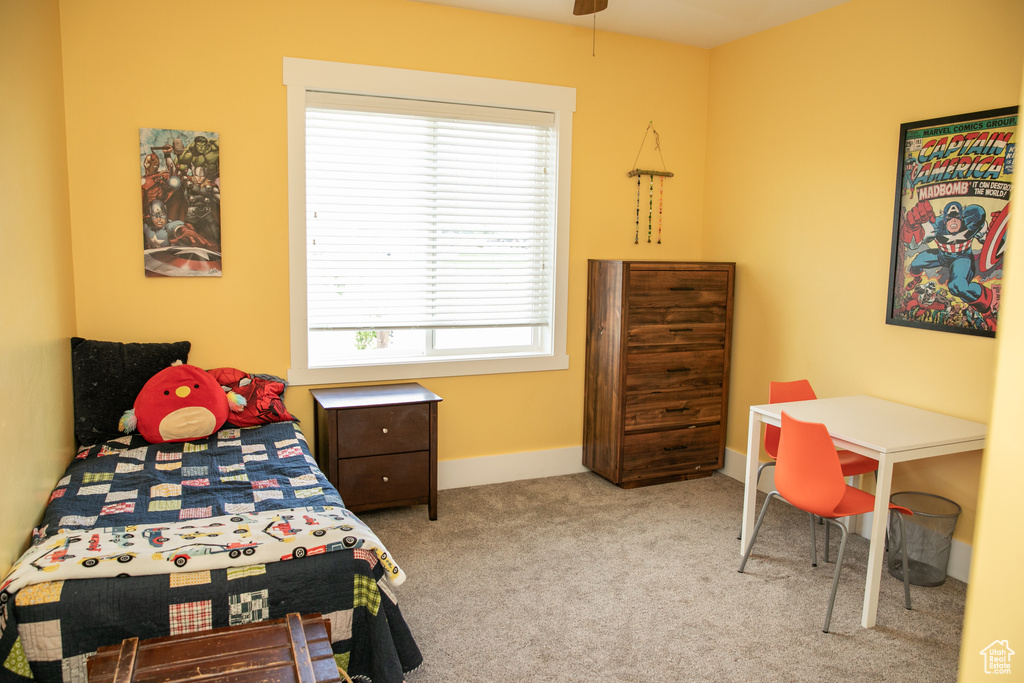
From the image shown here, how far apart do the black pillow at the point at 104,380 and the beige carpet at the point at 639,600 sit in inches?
49.2

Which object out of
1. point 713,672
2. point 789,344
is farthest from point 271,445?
point 789,344

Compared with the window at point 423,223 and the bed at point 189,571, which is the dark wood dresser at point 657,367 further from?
the bed at point 189,571

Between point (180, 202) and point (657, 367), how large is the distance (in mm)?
2622

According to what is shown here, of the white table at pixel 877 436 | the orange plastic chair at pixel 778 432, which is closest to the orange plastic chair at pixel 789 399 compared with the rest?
the orange plastic chair at pixel 778 432

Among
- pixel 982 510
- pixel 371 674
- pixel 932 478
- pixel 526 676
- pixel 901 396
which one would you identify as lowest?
pixel 526 676

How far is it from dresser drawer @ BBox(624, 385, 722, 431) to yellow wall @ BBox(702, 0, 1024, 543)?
25 cm

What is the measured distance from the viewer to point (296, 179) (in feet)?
11.3

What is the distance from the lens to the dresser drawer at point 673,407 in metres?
3.92

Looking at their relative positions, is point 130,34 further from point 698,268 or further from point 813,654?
point 813,654

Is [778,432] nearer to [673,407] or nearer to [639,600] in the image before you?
[673,407]

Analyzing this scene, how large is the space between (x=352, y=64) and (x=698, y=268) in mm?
2171

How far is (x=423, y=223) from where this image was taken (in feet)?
12.4

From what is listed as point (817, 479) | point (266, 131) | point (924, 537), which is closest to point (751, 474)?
point (817, 479)

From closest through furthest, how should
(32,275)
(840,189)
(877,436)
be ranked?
(32,275)
(877,436)
(840,189)
